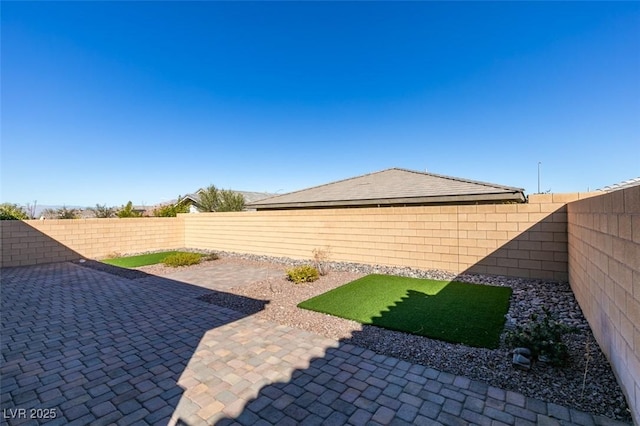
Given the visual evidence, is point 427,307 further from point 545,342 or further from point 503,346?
point 545,342

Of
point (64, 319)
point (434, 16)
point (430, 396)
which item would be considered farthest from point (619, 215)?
point (434, 16)

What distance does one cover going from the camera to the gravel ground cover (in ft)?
8.09

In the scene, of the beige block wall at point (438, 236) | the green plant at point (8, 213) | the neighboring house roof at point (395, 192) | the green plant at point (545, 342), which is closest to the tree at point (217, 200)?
the neighboring house roof at point (395, 192)

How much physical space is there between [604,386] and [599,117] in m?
12.7

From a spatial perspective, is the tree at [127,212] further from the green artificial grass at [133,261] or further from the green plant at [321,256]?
the green plant at [321,256]

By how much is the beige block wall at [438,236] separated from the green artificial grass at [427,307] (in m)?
0.98

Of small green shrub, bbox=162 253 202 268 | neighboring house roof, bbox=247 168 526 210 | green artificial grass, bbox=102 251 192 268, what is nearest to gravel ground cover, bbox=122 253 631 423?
neighboring house roof, bbox=247 168 526 210

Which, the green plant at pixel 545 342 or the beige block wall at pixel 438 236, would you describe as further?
the beige block wall at pixel 438 236

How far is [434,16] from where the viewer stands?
9273 millimetres

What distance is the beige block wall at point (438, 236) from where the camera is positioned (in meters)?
6.01

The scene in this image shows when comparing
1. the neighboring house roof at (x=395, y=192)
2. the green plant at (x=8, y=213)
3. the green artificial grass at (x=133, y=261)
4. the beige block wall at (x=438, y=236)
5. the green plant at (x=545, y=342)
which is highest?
the neighboring house roof at (x=395, y=192)

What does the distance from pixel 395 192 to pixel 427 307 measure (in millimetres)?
6927

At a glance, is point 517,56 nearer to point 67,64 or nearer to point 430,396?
point 430,396

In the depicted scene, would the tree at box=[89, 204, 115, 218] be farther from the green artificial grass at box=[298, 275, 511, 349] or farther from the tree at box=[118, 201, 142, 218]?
the green artificial grass at box=[298, 275, 511, 349]
